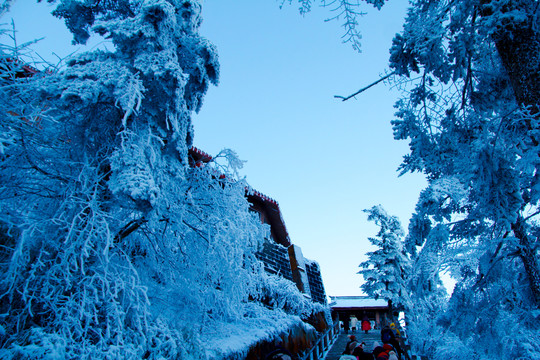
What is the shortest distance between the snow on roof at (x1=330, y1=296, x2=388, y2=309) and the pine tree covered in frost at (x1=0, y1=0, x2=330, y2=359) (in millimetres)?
29283

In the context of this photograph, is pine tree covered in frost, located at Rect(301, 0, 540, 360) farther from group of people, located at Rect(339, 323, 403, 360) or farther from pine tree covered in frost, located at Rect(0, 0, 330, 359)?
pine tree covered in frost, located at Rect(0, 0, 330, 359)

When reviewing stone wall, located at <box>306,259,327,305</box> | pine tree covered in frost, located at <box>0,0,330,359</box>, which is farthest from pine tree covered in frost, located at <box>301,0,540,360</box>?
stone wall, located at <box>306,259,327,305</box>

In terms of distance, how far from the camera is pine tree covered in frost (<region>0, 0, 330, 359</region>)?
3.37 m

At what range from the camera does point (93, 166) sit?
4367mm

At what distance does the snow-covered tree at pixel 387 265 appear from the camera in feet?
80.9

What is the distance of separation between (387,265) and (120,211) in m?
25.2

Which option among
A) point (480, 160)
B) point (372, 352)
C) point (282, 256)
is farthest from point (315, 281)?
point (480, 160)

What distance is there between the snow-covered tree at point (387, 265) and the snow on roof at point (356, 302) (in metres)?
7.10

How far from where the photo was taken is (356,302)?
36.8 meters

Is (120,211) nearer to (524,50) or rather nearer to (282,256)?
(524,50)

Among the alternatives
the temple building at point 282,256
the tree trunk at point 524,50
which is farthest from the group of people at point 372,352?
the temple building at point 282,256

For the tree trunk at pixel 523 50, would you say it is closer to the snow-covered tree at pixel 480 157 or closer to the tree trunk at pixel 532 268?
the snow-covered tree at pixel 480 157

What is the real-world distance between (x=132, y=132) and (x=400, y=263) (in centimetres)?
2593

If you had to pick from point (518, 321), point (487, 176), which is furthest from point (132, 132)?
point (518, 321)
